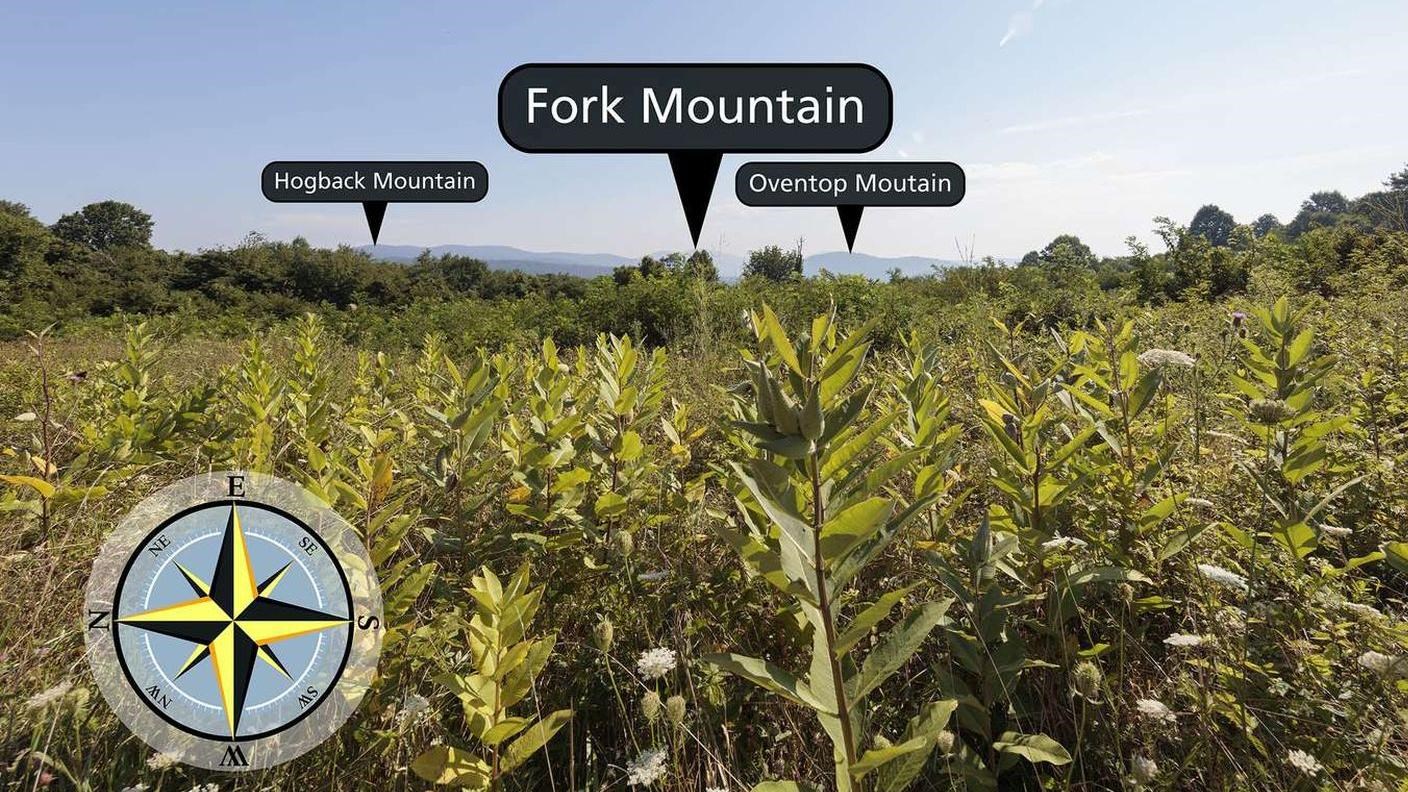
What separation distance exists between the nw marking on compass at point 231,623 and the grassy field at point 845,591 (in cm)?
19

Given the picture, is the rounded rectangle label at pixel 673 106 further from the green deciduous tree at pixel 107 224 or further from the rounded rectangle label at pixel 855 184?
the green deciduous tree at pixel 107 224

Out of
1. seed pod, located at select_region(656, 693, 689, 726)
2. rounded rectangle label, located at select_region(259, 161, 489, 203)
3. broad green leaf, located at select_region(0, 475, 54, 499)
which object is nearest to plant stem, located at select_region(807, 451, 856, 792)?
seed pod, located at select_region(656, 693, 689, 726)

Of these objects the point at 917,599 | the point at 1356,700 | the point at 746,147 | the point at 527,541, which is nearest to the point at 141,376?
the point at 527,541

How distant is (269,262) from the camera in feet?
84.1

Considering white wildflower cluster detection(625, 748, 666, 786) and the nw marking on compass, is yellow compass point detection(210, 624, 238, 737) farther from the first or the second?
white wildflower cluster detection(625, 748, 666, 786)

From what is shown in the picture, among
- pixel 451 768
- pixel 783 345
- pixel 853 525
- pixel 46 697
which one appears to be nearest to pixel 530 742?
pixel 451 768

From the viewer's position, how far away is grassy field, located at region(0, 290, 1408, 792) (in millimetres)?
967

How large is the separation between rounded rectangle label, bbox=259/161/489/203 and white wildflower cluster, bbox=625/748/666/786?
355cm

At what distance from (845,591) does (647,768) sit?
2.55 ft

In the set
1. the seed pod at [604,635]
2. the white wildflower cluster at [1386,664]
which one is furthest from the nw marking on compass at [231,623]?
the white wildflower cluster at [1386,664]

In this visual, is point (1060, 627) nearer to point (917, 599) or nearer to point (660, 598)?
point (917, 599)

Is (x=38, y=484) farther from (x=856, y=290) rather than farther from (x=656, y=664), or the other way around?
(x=856, y=290)

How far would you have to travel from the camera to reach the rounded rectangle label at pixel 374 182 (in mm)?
3752

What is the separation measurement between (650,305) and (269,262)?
23432 millimetres
